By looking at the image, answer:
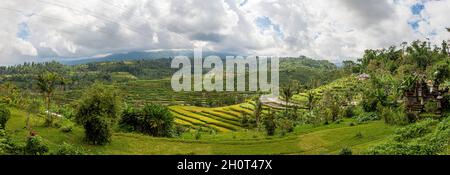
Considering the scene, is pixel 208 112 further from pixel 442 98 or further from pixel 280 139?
pixel 442 98

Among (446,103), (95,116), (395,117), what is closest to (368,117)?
(395,117)

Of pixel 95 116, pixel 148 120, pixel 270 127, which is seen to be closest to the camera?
pixel 95 116

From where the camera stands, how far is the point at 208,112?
88375 mm

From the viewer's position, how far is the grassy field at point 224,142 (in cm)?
3741

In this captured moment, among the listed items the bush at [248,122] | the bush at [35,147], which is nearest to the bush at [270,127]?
the bush at [248,122]

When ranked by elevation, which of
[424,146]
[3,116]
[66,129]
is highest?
[3,116]

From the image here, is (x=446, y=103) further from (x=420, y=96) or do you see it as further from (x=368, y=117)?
(x=368, y=117)

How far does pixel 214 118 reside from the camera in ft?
269

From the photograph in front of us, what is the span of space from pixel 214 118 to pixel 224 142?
38.4 meters

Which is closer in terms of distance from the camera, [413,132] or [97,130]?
[413,132]

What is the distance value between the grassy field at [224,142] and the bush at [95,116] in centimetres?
95

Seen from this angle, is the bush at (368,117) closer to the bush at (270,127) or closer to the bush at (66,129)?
the bush at (270,127)

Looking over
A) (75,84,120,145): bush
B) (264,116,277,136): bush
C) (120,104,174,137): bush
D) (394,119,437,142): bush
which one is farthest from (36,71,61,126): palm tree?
(394,119,437,142): bush
